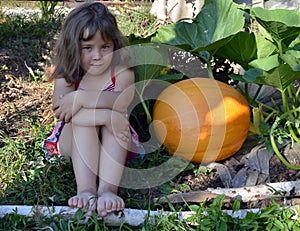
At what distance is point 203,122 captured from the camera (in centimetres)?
302

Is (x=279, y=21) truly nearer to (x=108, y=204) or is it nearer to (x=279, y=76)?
(x=279, y=76)

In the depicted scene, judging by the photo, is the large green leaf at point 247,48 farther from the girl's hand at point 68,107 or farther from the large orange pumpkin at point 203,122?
the girl's hand at point 68,107

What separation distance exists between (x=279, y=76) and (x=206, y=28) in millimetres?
652

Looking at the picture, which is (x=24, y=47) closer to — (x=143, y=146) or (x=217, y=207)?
(x=143, y=146)

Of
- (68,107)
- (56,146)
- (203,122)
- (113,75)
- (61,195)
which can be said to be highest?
(113,75)

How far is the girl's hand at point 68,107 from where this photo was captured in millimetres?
2812

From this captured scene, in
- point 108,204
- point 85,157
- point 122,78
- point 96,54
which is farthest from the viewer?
point 122,78

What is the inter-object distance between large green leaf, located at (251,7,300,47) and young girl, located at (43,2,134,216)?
28.3 inches

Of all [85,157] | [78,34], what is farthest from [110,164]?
[78,34]

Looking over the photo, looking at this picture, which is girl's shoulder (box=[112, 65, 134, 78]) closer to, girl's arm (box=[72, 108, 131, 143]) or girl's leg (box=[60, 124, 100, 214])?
girl's arm (box=[72, 108, 131, 143])

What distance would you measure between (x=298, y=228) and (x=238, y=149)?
700 millimetres

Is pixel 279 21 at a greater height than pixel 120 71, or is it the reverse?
pixel 279 21

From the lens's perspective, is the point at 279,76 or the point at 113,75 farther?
the point at 113,75

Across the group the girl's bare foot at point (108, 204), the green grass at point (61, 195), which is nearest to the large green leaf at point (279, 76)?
the green grass at point (61, 195)
